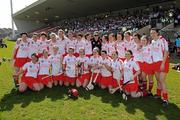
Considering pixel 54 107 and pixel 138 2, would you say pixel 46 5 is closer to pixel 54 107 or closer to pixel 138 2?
pixel 138 2

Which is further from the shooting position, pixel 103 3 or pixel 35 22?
pixel 35 22

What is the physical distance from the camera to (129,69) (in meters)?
8.30

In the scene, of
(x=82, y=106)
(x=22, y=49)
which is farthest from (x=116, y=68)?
(x=22, y=49)

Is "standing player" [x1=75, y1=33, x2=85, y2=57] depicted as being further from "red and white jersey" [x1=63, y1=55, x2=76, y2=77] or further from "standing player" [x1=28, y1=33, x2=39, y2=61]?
"standing player" [x1=28, y1=33, x2=39, y2=61]

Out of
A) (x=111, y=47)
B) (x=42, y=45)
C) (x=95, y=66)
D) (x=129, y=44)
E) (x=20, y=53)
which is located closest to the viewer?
(x=95, y=66)

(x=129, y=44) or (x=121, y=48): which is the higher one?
(x=129, y=44)

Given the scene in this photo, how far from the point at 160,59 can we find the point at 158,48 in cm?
27

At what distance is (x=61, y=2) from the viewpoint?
1639 inches

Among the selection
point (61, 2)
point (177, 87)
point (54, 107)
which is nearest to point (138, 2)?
point (61, 2)

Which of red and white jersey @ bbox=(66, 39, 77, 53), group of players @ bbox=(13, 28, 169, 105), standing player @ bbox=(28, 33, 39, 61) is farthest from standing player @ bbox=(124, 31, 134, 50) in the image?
standing player @ bbox=(28, 33, 39, 61)

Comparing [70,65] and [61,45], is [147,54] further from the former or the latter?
[61,45]

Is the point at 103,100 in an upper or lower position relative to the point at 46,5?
lower

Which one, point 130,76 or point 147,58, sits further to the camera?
point 130,76

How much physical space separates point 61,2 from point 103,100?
115 feet
